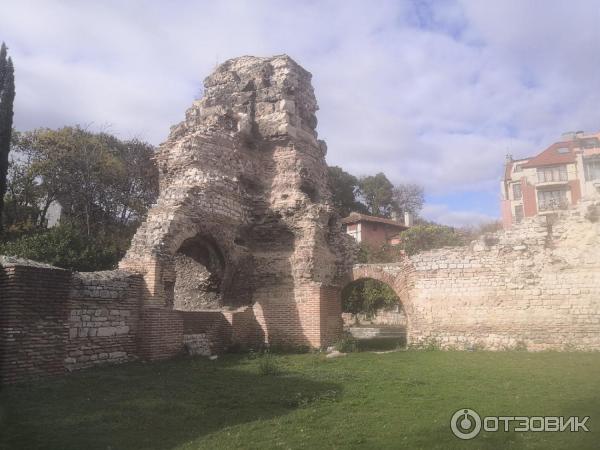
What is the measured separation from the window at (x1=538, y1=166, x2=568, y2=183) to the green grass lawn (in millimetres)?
26381

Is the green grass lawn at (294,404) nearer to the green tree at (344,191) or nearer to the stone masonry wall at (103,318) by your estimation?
the stone masonry wall at (103,318)

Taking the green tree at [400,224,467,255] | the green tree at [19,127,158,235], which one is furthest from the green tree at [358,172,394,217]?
the green tree at [19,127,158,235]

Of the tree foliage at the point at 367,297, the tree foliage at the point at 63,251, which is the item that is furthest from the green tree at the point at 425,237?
the tree foliage at the point at 63,251

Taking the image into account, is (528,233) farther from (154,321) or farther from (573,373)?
(154,321)

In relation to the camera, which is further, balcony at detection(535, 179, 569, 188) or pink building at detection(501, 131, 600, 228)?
balcony at detection(535, 179, 569, 188)

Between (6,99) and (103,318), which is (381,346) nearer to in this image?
(103,318)

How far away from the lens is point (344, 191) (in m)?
44.6

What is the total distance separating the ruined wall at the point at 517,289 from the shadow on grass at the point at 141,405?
6.01 m

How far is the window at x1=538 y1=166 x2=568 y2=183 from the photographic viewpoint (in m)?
32.7

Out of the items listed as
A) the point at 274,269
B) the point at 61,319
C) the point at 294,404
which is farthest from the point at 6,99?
the point at 294,404

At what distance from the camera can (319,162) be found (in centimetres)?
1659

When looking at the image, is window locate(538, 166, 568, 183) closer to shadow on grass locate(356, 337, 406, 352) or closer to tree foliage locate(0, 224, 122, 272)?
shadow on grass locate(356, 337, 406, 352)

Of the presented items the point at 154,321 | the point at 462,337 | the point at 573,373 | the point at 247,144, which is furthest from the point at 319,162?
the point at 573,373

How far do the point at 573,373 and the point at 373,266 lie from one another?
6.82 meters
